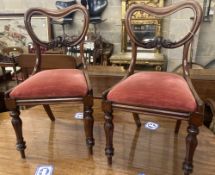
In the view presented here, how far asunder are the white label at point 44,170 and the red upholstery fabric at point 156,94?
1.90 ft

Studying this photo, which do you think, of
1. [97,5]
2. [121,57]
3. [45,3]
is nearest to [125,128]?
[121,57]

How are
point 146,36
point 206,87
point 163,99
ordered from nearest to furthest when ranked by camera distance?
point 163,99 → point 206,87 → point 146,36

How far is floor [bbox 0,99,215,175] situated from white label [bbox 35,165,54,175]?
0.08 feet

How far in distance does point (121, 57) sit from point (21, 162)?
2.37 metres

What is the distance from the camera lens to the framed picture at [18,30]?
12.9 feet

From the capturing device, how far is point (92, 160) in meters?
1.48

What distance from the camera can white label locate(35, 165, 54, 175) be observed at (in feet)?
4.47

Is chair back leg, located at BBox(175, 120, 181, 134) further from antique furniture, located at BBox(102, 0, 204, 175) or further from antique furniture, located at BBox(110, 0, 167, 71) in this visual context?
antique furniture, located at BBox(110, 0, 167, 71)

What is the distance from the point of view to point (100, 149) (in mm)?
1584

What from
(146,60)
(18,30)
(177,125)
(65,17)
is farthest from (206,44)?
(18,30)

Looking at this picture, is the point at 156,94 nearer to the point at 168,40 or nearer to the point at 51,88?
the point at 168,40

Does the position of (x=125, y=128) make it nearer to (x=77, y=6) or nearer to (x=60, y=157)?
(x=60, y=157)

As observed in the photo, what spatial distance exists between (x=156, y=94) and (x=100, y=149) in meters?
0.63

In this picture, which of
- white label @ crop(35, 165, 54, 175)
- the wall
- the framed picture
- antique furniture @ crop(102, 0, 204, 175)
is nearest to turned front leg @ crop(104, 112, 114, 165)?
antique furniture @ crop(102, 0, 204, 175)
